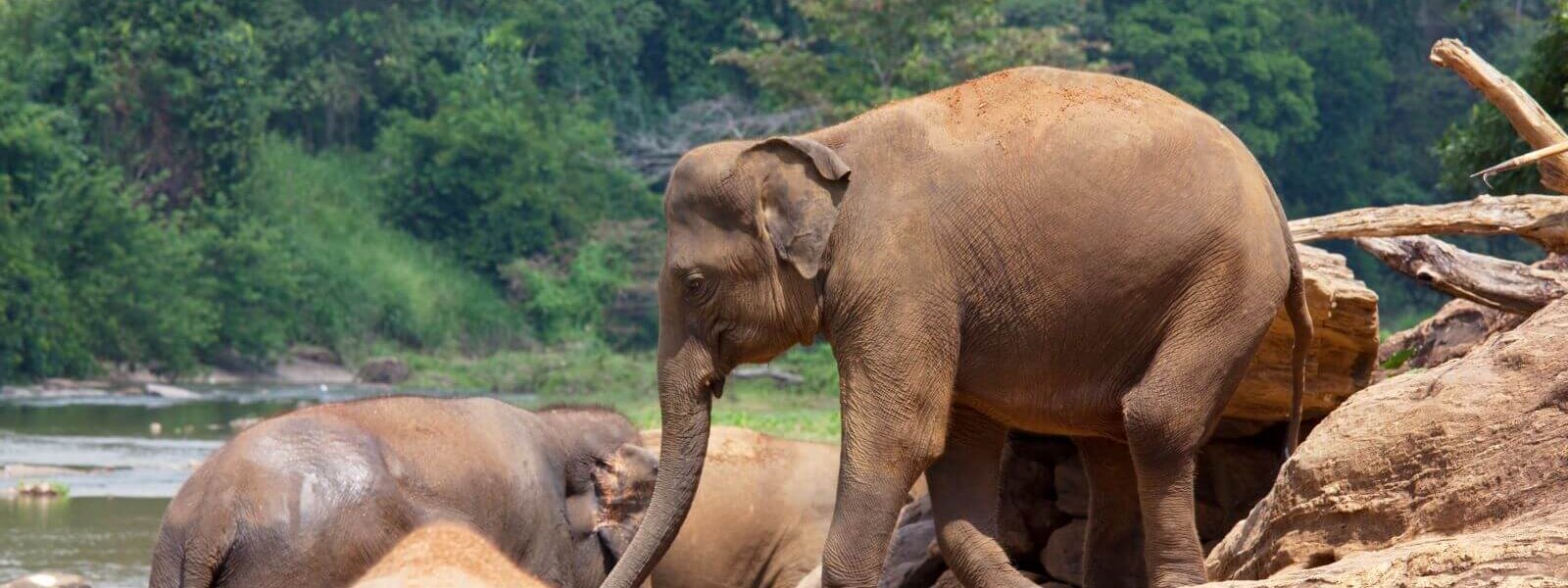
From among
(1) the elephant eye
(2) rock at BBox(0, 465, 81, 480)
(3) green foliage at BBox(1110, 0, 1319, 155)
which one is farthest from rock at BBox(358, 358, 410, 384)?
(1) the elephant eye

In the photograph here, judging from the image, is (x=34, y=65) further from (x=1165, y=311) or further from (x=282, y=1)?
(x=1165, y=311)

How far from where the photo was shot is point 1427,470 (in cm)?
507

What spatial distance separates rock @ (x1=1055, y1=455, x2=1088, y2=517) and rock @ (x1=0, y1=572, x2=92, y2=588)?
5719 millimetres

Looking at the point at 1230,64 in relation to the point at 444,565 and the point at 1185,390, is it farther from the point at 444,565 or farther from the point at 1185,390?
the point at 444,565

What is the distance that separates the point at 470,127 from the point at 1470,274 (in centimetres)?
3539

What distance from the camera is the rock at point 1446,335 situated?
7.14 metres

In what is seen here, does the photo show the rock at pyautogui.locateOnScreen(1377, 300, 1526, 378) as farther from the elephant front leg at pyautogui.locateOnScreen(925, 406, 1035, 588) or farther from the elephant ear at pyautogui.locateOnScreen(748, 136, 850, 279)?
the elephant ear at pyautogui.locateOnScreen(748, 136, 850, 279)

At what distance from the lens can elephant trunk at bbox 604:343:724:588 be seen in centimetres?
555

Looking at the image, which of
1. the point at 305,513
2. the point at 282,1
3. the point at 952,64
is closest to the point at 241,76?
the point at 282,1

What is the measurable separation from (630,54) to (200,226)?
13232 millimetres

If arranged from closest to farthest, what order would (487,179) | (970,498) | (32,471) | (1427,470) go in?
(1427,470), (970,498), (32,471), (487,179)

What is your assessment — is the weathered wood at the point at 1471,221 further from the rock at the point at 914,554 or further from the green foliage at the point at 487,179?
the green foliage at the point at 487,179

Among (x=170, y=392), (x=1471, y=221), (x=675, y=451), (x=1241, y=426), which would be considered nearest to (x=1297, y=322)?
(x=1471, y=221)

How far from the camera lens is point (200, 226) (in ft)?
121
